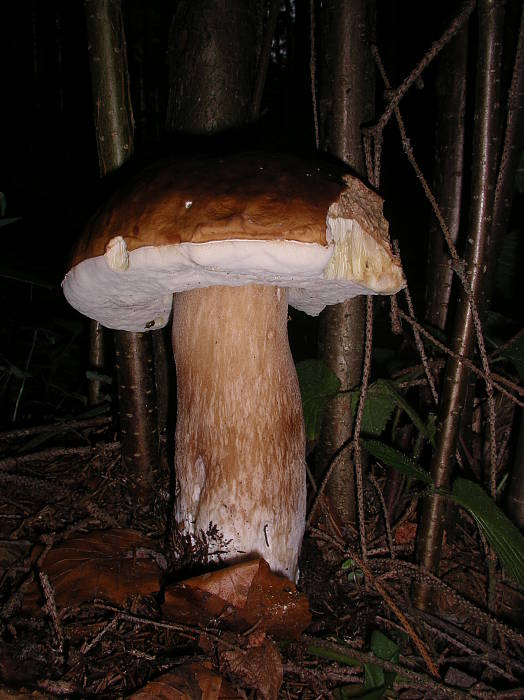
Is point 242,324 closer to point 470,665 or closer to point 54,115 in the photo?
point 470,665

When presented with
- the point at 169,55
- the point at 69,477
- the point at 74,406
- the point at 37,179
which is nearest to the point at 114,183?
the point at 169,55

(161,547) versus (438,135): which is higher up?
(438,135)

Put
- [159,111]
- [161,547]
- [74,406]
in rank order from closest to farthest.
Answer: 1. [161,547]
2. [74,406]
3. [159,111]

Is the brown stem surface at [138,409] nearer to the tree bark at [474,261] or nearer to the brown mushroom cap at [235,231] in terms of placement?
the brown mushroom cap at [235,231]

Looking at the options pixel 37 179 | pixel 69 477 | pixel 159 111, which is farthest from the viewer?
pixel 37 179

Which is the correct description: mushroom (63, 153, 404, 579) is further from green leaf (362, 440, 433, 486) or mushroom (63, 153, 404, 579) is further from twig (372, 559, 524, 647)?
twig (372, 559, 524, 647)

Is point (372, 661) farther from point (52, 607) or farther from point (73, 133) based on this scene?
point (73, 133)

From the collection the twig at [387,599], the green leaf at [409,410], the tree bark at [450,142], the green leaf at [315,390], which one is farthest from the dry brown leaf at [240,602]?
the tree bark at [450,142]
